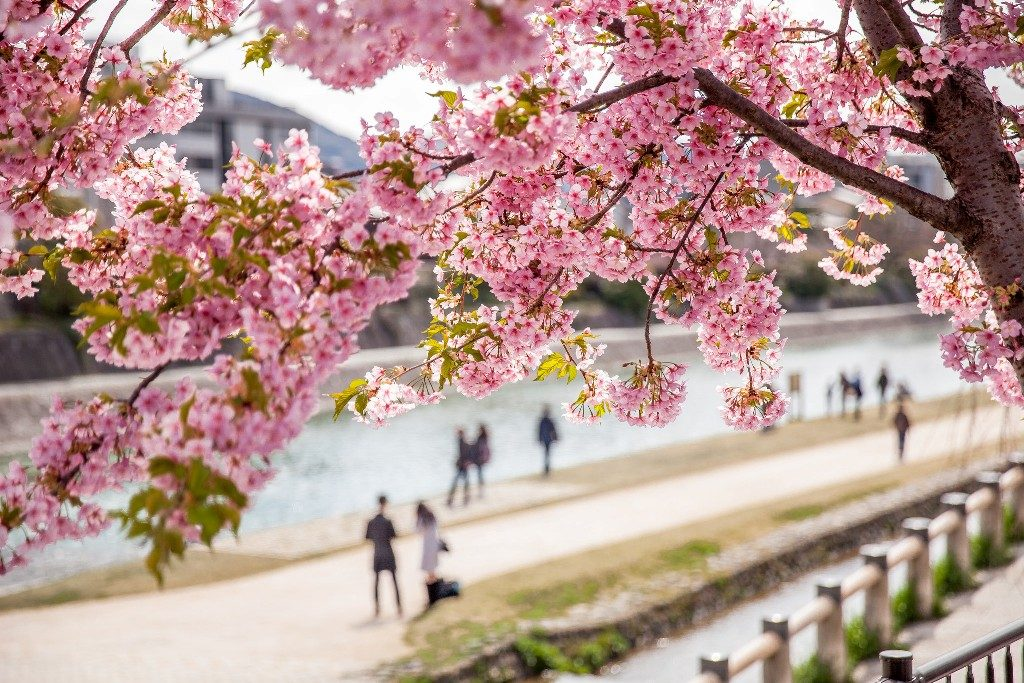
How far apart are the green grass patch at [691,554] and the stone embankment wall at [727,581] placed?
16 centimetres

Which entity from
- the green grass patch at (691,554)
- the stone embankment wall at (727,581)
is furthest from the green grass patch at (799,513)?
the green grass patch at (691,554)

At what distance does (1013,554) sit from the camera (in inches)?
583

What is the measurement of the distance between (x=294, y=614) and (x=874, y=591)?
6.40m

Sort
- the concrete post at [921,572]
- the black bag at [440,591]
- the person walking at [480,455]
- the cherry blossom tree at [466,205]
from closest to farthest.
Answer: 1. the cherry blossom tree at [466,205]
2. the concrete post at [921,572]
3. the black bag at [440,591]
4. the person walking at [480,455]

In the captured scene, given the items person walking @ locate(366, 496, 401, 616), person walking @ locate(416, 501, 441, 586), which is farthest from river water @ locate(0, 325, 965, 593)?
person walking @ locate(416, 501, 441, 586)

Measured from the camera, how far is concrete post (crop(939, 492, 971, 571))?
43.2 feet

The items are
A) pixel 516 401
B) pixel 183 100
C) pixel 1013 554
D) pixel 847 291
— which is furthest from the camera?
pixel 847 291

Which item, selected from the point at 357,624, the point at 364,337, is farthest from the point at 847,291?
the point at 357,624

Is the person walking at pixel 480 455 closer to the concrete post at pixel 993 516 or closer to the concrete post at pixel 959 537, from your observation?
the concrete post at pixel 993 516

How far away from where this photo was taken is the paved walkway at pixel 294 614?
11.3 m

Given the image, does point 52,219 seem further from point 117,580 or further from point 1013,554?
point 1013,554

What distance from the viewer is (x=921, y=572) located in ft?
40.5

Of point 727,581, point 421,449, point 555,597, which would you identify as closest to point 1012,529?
point 727,581

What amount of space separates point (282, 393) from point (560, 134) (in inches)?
48.1
